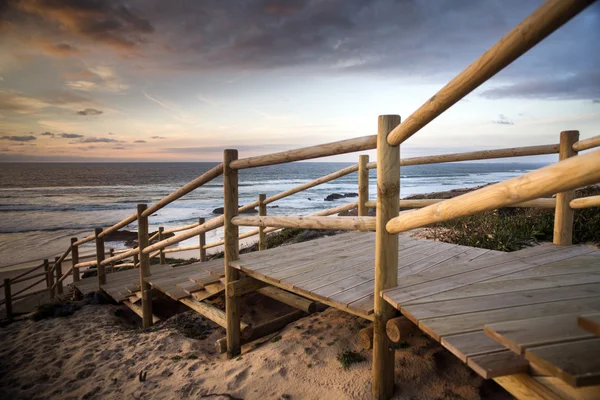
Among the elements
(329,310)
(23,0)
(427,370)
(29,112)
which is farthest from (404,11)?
(29,112)

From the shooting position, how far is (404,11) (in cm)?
1320

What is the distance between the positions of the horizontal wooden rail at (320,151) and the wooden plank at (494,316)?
1035 mm

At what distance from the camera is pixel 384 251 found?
1854 mm

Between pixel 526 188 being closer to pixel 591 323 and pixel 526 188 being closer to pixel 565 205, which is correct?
pixel 591 323

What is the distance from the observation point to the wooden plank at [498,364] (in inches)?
44.1

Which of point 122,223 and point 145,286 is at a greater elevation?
point 122,223

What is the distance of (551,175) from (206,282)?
11.1 feet

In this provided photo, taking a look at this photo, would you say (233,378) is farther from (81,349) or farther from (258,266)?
(81,349)

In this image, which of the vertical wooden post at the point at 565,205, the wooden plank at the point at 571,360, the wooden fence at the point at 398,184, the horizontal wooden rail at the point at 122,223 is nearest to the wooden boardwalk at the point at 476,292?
the wooden plank at the point at 571,360

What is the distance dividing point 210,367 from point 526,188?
2.95m

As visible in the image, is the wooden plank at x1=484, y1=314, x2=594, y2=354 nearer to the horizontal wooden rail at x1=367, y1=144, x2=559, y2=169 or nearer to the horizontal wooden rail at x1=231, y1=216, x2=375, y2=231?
the horizontal wooden rail at x1=231, y1=216, x2=375, y2=231

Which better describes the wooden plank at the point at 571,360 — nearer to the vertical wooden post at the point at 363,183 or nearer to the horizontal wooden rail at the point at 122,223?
the vertical wooden post at the point at 363,183

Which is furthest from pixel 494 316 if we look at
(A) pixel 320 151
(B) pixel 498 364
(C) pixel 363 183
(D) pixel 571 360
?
(C) pixel 363 183

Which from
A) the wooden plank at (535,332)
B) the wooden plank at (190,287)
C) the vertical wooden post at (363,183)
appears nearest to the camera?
the wooden plank at (535,332)
